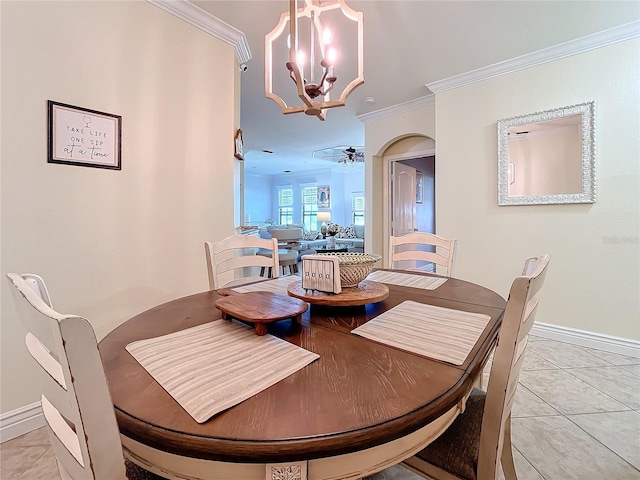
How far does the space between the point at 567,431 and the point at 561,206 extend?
1.87m

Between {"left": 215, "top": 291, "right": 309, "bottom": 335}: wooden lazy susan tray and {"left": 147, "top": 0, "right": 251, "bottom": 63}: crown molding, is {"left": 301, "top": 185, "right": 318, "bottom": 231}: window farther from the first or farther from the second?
{"left": 215, "top": 291, "right": 309, "bottom": 335}: wooden lazy susan tray

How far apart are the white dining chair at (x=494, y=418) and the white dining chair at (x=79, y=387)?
2.42ft

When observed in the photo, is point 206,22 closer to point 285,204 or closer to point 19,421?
point 19,421

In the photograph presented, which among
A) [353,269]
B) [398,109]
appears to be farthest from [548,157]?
[353,269]

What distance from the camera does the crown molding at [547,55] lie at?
2.27 metres

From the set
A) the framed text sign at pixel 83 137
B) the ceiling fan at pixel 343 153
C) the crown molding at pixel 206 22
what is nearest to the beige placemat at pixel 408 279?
the framed text sign at pixel 83 137

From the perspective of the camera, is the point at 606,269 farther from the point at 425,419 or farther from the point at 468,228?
the point at 425,419

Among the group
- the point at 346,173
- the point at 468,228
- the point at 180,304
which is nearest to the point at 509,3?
the point at 468,228

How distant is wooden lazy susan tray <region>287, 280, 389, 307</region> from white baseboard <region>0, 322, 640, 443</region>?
1.54m

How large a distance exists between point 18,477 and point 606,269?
3.81 meters

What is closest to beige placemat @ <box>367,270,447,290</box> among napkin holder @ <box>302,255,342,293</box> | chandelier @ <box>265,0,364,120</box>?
napkin holder @ <box>302,255,342,293</box>

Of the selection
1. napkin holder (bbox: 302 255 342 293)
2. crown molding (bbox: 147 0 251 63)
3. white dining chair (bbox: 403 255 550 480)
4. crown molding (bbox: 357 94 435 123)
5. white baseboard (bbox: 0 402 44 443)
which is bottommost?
white baseboard (bbox: 0 402 44 443)

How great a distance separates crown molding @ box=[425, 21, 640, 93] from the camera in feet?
7.45

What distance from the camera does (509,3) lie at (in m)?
2.01
